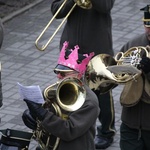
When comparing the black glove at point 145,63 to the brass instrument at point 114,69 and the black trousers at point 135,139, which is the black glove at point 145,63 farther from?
the black trousers at point 135,139

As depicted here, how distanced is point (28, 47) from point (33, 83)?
145cm

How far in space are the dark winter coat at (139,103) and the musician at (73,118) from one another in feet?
2.00

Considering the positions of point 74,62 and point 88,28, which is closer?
point 74,62

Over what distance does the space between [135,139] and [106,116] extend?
138cm

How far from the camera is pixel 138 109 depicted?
7027 millimetres

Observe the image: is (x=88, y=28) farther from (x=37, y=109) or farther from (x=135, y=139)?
(x=37, y=109)

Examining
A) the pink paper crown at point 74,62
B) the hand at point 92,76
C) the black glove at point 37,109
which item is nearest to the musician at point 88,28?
the hand at point 92,76

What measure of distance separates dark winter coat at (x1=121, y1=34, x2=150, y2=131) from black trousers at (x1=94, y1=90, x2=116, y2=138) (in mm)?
1258

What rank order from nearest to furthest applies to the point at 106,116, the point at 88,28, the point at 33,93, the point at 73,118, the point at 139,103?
the point at 33,93 < the point at 73,118 < the point at 139,103 < the point at 88,28 < the point at 106,116

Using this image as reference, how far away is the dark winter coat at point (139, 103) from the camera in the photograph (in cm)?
689

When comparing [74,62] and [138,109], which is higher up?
[74,62]

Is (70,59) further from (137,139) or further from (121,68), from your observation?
(137,139)

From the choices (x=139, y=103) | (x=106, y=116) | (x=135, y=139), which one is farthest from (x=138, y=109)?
(x=106, y=116)

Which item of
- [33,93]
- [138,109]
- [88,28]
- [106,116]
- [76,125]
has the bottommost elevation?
[106,116]
